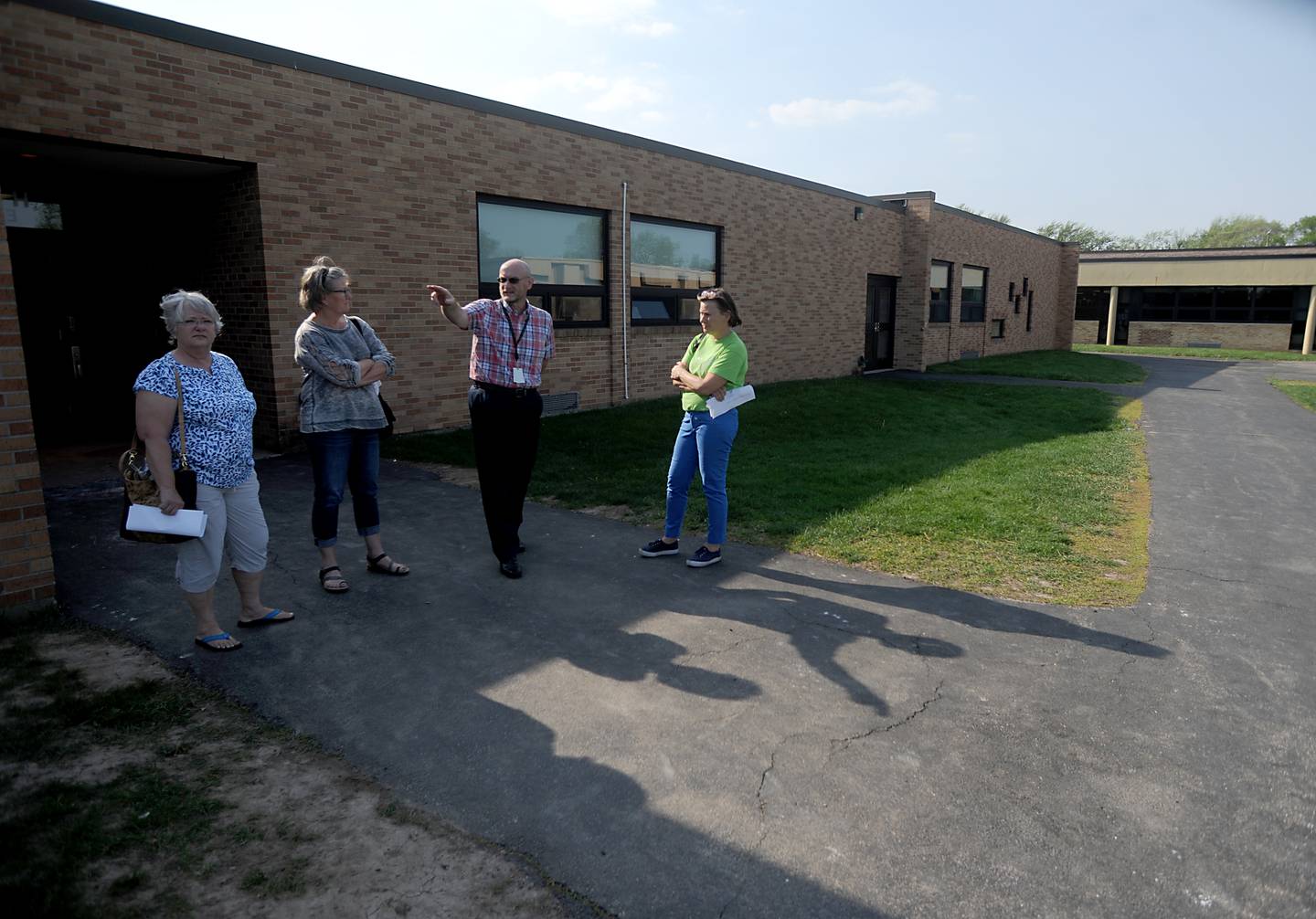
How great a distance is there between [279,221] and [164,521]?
5781mm

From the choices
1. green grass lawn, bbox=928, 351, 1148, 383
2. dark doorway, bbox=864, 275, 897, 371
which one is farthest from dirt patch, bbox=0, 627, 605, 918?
green grass lawn, bbox=928, 351, 1148, 383

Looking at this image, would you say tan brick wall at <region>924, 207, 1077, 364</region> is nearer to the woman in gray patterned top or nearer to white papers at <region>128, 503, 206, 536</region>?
the woman in gray patterned top

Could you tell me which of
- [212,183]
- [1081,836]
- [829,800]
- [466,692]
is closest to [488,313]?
[466,692]

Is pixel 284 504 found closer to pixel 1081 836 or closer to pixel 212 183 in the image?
pixel 212 183

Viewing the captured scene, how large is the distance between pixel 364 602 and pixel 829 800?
2899 mm

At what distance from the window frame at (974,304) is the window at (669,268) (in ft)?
40.2

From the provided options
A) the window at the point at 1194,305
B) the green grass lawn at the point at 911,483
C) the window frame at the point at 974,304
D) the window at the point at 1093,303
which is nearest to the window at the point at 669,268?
the green grass lawn at the point at 911,483

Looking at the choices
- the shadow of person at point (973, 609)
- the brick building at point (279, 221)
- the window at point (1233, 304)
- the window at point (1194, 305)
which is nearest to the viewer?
the shadow of person at point (973, 609)

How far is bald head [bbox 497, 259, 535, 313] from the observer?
4918 mm

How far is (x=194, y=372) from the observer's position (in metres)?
3.65

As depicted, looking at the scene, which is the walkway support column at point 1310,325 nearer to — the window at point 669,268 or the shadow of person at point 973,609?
the window at point 669,268

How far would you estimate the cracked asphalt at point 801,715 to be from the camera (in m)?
2.46

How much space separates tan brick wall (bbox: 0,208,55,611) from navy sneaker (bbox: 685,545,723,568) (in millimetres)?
3584

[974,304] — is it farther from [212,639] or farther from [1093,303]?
[212,639]
